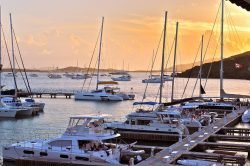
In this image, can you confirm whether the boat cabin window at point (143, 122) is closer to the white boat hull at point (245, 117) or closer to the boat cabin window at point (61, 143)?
the white boat hull at point (245, 117)

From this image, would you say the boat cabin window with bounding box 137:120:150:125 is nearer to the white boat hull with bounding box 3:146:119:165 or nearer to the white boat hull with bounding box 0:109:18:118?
the white boat hull with bounding box 3:146:119:165

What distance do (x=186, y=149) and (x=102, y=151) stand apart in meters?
5.57

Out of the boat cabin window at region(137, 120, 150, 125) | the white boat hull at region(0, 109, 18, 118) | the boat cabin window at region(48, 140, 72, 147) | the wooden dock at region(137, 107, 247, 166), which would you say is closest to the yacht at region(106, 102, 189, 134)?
the boat cabin window at region(137, 120, 150, 125)

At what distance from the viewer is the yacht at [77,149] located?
24.4m

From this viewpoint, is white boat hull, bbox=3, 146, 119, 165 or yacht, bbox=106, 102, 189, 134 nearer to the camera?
white boat hull, bbox=3, 146, 119, 165

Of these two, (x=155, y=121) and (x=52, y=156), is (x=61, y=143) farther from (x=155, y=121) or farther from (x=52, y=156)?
(x=155, y=121)

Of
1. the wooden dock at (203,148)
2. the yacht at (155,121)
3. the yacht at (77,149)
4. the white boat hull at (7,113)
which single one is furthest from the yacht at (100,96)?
the yacht at (77,149)

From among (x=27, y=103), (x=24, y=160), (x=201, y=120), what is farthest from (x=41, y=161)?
(x=27, y=103)

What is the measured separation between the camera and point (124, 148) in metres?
25.9

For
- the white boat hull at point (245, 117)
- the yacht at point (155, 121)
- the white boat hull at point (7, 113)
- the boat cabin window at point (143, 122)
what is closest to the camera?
the yacht at point (155, 121)

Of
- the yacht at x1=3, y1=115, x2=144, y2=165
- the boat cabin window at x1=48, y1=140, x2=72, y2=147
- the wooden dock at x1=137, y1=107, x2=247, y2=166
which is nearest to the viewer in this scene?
the wooden dock at x1=137, y1=107, x2=247, y2=166

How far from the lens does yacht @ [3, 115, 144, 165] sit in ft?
80.1

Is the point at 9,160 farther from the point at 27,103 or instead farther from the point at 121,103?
the point at 121,103

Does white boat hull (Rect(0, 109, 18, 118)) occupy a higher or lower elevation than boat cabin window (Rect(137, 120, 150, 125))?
lower
